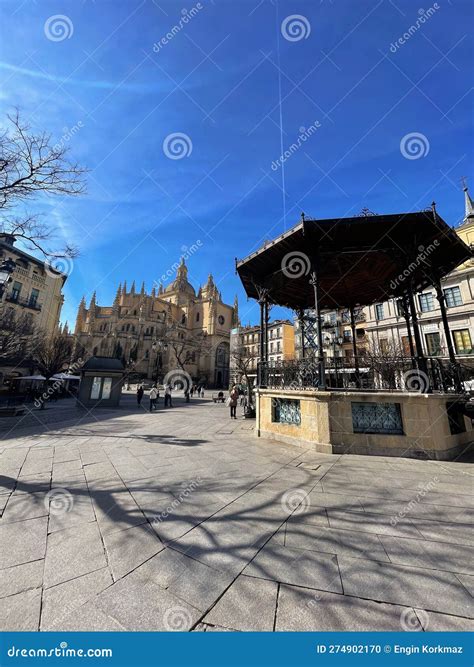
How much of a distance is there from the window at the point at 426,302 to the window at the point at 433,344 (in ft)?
8.12

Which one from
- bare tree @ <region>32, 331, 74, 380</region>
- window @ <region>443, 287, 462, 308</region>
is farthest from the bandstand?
bare tree @ <region>32, 331, 74, 380</region>

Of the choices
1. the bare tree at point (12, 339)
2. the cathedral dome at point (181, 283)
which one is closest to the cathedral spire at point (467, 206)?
the bare tree at point (12, 339)

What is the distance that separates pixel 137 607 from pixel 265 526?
1.64 metres

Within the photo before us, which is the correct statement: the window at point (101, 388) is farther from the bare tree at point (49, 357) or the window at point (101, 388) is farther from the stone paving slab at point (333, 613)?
the stone paving slab at point (333, 613)

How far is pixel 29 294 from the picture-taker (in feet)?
101

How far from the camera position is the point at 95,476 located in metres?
4.85

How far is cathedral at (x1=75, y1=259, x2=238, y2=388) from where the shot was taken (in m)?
53.2

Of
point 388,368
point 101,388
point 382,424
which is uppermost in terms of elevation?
point 388,368

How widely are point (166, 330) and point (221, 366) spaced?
1724 centimetres

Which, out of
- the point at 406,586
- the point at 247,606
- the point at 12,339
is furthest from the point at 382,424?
the point at 12,339

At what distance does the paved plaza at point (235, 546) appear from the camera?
191 cm

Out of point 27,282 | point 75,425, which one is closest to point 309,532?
point 75,425

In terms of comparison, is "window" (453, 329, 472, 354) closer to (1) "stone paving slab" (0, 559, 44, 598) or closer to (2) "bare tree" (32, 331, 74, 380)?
(1) "stone paving slab" (0, 559, 44, 598)

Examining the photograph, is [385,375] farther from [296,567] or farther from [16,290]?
[16,290]
